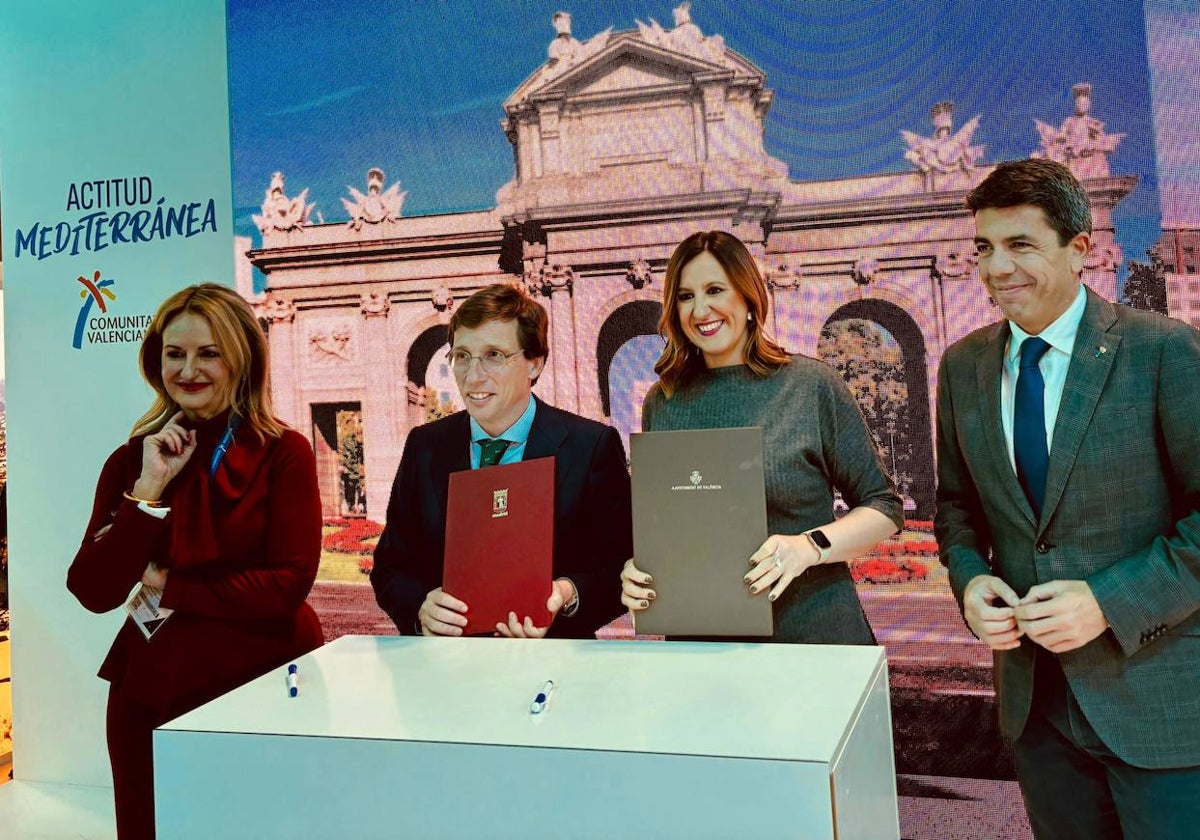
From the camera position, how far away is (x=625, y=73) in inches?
145

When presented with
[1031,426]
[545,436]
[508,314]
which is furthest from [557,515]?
[1031,426]

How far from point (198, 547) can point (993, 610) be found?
173 cm

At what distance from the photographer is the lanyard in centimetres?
235

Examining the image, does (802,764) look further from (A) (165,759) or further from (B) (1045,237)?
(B) (1045,237)

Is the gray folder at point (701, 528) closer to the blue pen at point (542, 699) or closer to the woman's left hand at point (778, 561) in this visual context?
the woman's left hand at point (778, 561)

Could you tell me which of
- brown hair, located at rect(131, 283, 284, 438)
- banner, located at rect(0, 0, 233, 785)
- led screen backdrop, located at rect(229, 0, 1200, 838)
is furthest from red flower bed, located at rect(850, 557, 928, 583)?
banner, located at rect(0, 0, 233, 785)

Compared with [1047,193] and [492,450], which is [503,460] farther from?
[1047,193]

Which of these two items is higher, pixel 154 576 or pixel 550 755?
pixel 154 576

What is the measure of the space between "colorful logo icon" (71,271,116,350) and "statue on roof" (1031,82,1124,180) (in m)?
3.86

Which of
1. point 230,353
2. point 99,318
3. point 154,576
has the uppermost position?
point 99,318

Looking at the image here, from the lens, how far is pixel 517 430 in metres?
2.49

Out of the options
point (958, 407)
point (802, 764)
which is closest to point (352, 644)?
point (802, 764)

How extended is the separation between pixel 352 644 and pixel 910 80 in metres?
2.70

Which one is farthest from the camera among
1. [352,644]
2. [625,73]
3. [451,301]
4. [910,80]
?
[451,301]
